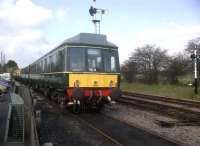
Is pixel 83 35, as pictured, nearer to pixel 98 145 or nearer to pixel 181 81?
pixel 98 145

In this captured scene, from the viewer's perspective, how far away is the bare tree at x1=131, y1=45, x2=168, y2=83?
125 feet

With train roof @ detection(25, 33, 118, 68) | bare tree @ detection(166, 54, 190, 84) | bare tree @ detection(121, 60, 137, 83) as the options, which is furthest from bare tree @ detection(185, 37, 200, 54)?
train roof @ detection(25, 33, 118, 68)

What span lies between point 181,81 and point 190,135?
27359 millimetres

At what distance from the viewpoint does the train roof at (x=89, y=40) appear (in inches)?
533

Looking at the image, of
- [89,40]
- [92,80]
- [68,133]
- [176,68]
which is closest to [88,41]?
[89,40]

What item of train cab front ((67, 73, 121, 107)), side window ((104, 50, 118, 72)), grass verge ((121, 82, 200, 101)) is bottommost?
grass verge ((121, 82, 200, 101))

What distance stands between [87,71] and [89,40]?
142 centimetres

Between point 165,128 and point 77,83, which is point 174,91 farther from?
point 165,128

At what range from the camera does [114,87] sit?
13.8 m

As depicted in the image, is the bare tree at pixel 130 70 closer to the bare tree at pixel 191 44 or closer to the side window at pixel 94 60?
the bare tree at pixel 191 44

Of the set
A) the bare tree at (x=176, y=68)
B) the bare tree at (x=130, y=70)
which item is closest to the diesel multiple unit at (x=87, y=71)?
the bare tree at (x=176, y=68)

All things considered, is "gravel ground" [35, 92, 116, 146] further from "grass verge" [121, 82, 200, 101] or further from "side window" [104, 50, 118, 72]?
"grass verge" [121, 82, 200, 101]

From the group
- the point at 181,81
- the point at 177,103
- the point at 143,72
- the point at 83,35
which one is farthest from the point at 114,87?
the point at 143,72

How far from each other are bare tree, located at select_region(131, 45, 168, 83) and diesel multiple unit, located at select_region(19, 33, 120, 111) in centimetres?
2424
